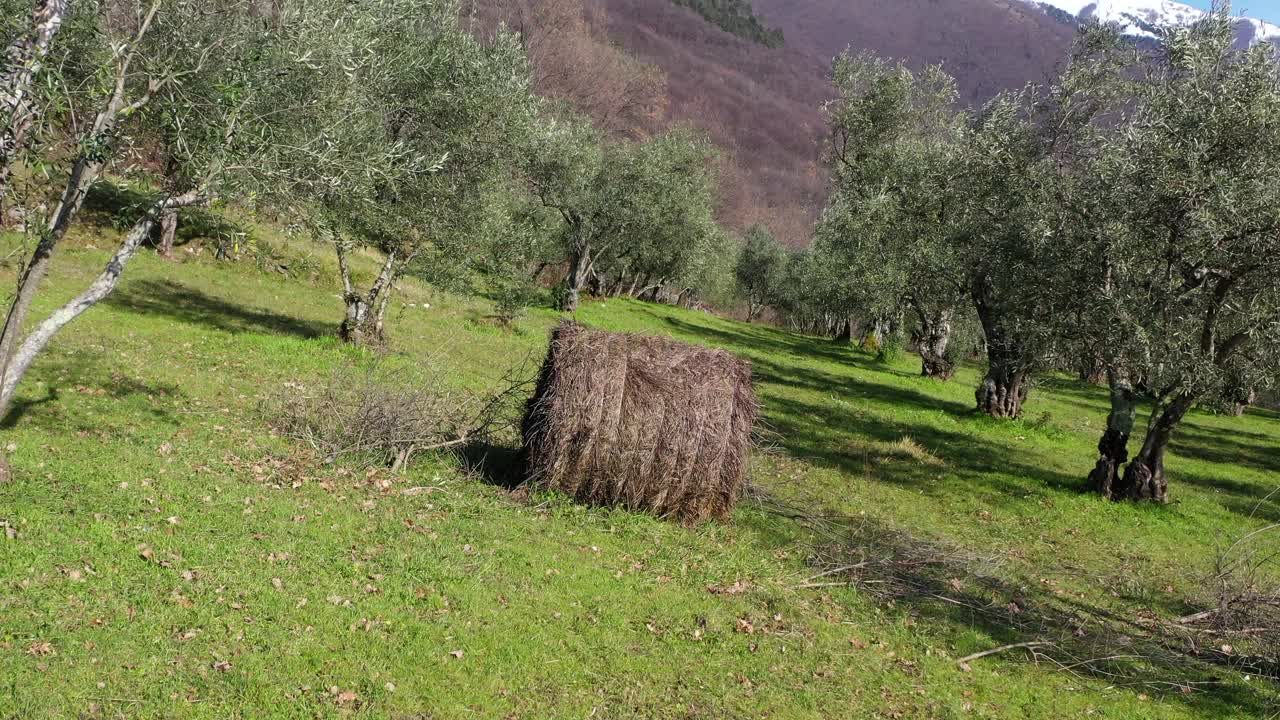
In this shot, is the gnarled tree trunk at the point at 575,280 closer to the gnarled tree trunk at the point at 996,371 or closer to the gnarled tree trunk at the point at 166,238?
the gnarled tree trunk at the point at 166,238

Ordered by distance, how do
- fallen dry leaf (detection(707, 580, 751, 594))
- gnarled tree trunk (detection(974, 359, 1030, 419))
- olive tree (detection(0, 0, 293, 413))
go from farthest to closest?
gnarled tree trunk (detection(974, 359, 1030, 419)), fallen dry leaf (detection(707, 580, 751, 594)), olive tree (detection(0, 0, 293, 413))

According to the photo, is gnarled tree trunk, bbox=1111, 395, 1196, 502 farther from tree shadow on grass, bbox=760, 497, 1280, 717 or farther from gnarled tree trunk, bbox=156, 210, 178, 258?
gnarled tree trunk, bbox=156, 210, 178, 258

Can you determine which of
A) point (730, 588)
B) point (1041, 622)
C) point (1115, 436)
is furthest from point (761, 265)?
point (730, 588)

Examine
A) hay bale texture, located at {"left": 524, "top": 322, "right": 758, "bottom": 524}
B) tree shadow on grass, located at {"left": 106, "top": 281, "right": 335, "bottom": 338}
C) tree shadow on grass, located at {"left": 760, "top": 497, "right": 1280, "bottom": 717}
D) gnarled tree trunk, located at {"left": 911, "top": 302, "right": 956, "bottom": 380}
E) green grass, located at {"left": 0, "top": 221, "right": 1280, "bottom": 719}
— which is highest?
gnarled tree trunk, located at {"left": 911, "top": 302, "right": 956, "bottom": 380}

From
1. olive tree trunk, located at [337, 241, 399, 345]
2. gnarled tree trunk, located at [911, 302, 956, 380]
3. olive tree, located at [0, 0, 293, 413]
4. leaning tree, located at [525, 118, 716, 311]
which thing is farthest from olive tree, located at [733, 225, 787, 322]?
olive tree, located at [0, 0, 293, 413]

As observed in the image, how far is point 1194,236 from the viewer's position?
602 inches

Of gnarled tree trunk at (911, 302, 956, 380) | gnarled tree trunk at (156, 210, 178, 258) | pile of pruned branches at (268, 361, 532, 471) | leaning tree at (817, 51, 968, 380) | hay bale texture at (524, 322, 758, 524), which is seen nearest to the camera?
hay bale texture at (524, 322, 758, 524)

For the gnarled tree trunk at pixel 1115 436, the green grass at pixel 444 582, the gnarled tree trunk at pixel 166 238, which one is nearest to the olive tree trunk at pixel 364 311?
the green grass at pixel 444 582

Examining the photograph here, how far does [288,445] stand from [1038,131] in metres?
19.8

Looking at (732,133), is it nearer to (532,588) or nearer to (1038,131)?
(1038,131)

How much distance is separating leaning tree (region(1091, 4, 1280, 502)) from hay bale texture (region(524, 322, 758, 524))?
9127 millimetres

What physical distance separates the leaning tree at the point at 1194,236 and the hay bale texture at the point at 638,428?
913 centimetres

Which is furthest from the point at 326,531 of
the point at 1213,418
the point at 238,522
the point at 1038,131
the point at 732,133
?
the point at 732,133

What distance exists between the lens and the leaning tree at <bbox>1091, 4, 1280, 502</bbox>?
15117 mm
